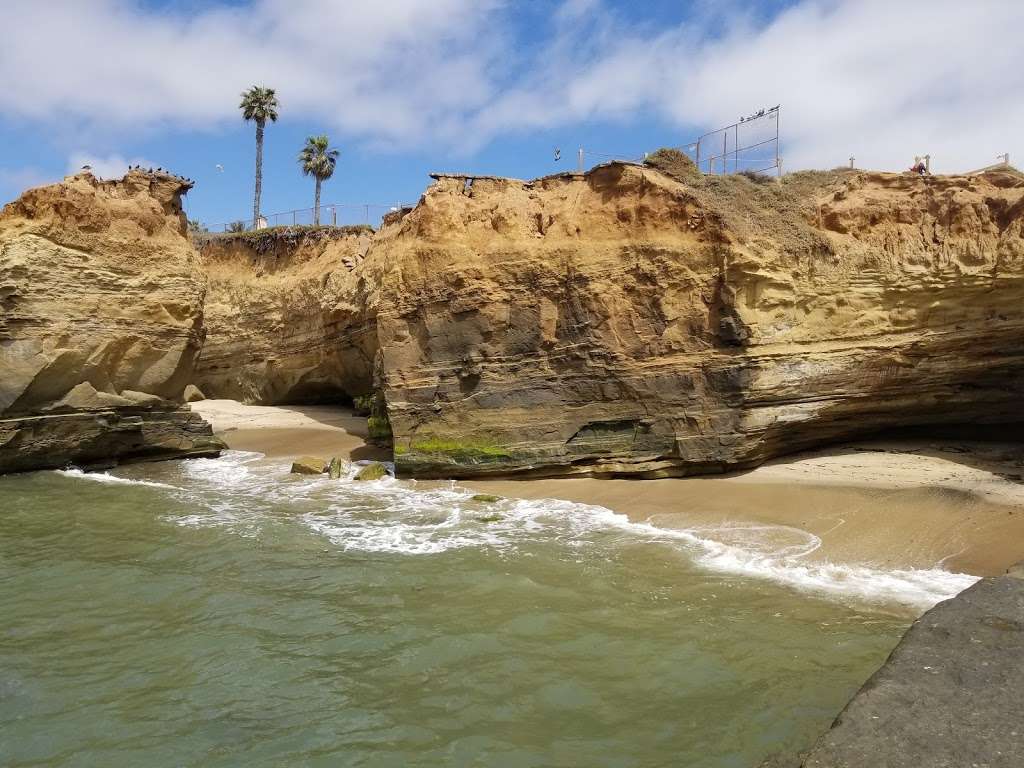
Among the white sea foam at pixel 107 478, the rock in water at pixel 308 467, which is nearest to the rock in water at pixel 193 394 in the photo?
the white sea foam at pixel 107 478

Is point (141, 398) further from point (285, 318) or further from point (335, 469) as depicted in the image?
point (285, 318)

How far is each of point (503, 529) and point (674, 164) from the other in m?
8.48

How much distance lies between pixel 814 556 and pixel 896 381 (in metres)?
5.02

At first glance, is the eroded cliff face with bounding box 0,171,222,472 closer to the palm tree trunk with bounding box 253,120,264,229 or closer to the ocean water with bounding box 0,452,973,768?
the ocean water with bounding box 0,452,973,768

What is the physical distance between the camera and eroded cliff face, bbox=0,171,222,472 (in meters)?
14.4

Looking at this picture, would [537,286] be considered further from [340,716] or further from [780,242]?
[340,716]

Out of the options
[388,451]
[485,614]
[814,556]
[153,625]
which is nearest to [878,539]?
[814,556]

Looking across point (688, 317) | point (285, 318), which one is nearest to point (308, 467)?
point (688, 317)

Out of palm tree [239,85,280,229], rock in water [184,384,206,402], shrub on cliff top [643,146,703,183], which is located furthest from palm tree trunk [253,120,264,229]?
shrub on cliff top [643,146,703,183]

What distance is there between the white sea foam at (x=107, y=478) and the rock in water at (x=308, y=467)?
2.41 metres

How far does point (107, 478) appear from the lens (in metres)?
14.3

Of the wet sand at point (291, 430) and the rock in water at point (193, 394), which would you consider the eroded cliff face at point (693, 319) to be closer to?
the wet sand at point (291, 430)

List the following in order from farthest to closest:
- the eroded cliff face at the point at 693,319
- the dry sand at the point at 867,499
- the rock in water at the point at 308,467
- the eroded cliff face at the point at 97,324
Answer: the rock in water at the point at 308,467, the eroded cliff face at the point at 97,324, the eroded cliff face at the point at 693,319, the dry sand at the point at 867,499

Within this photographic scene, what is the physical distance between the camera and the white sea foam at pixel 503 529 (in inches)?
299
